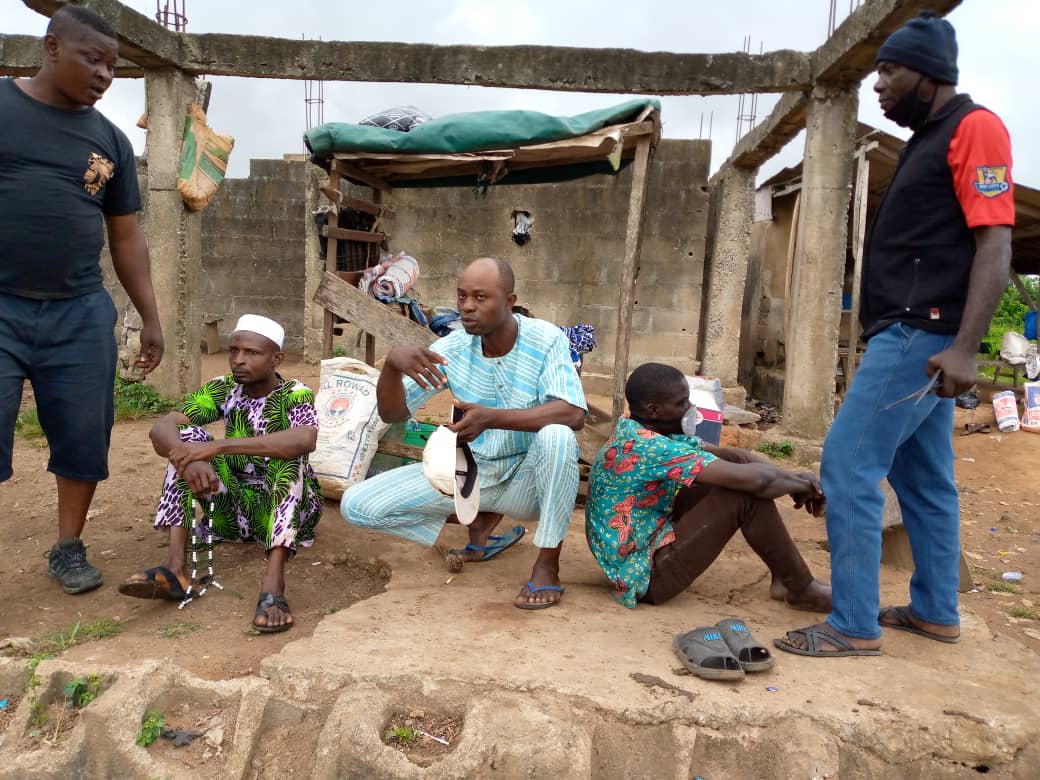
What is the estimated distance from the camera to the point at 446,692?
203 cm

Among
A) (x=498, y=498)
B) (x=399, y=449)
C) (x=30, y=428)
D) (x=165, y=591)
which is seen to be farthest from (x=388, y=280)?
(x=30, y=428)

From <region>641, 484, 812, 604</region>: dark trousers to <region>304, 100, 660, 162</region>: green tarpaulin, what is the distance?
8.74 feet

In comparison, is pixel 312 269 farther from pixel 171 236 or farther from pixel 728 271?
pixel 728 271

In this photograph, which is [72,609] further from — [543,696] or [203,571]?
[543,696]

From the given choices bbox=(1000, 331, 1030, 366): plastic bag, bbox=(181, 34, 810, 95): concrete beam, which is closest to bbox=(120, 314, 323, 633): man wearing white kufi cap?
bbox=(181, 34, 810, 95): concrete beam

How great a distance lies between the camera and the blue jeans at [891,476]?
2.18m

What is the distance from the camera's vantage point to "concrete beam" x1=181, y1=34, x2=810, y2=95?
5.50 meters

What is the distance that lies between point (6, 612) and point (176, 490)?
0.67 metres

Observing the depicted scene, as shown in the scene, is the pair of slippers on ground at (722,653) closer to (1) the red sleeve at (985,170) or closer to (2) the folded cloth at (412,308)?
(1) the red sleeve at (985,170)

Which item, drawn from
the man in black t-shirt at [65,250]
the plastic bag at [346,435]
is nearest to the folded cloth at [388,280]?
the plastic bag at [346,435]

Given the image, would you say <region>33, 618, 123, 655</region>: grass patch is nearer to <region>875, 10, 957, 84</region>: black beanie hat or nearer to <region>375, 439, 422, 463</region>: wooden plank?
<region>375, 439, 422, 463</region>: wooden plank

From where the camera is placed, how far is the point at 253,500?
2975 millimetres

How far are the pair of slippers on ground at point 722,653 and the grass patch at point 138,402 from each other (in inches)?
199

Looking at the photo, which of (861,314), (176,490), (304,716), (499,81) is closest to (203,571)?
(176,490)
